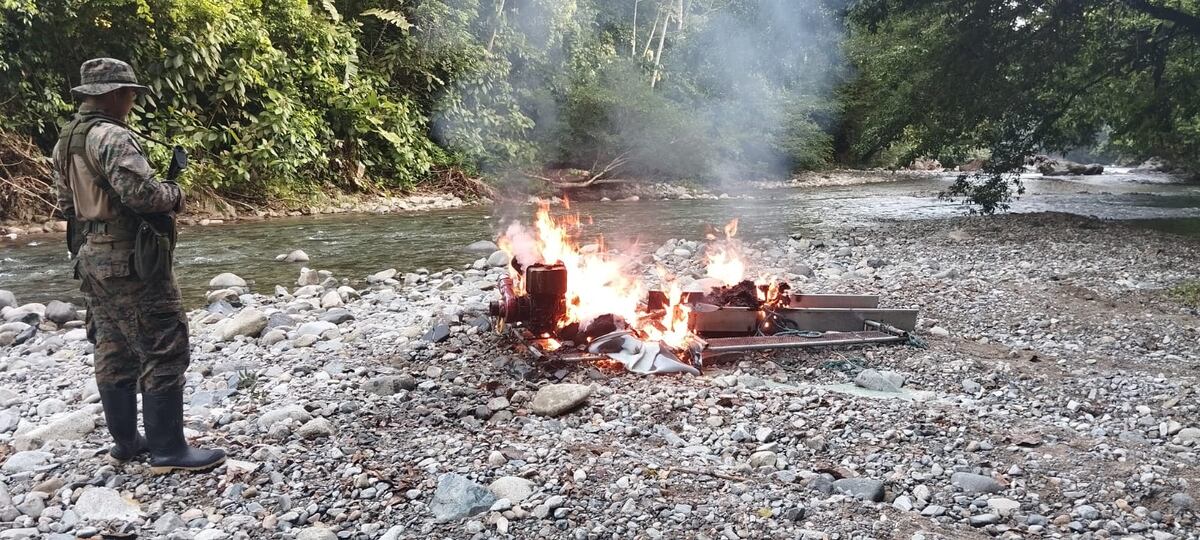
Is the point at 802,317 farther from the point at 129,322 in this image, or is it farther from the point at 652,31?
the point at 652,31

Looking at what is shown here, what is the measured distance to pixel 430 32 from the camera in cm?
2011

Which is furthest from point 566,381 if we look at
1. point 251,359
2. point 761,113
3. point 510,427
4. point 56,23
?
point 761,113

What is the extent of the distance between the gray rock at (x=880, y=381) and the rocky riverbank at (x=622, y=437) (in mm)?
51

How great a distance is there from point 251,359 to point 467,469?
2767 mm

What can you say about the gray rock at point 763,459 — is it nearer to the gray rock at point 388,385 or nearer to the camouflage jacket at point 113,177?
the gray rock at point 388,385

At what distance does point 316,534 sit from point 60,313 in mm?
5826

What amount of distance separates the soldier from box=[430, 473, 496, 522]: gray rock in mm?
1188

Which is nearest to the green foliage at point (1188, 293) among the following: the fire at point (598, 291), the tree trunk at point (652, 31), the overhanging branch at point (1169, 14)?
the fire at point (598, 291)

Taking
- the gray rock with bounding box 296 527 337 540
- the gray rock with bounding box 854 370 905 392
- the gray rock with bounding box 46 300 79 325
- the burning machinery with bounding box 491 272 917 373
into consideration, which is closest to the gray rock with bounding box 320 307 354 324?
the burning machinery with bounding box 491 272 917 373

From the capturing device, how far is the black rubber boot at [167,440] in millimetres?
3500

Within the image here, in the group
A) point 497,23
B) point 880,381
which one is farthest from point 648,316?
point 497,23

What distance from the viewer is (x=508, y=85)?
2261 cm

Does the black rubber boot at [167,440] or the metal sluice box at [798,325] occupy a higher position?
the metal sluice box at [798,325]

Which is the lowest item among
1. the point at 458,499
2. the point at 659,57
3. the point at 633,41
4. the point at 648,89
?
the point at 458,499
